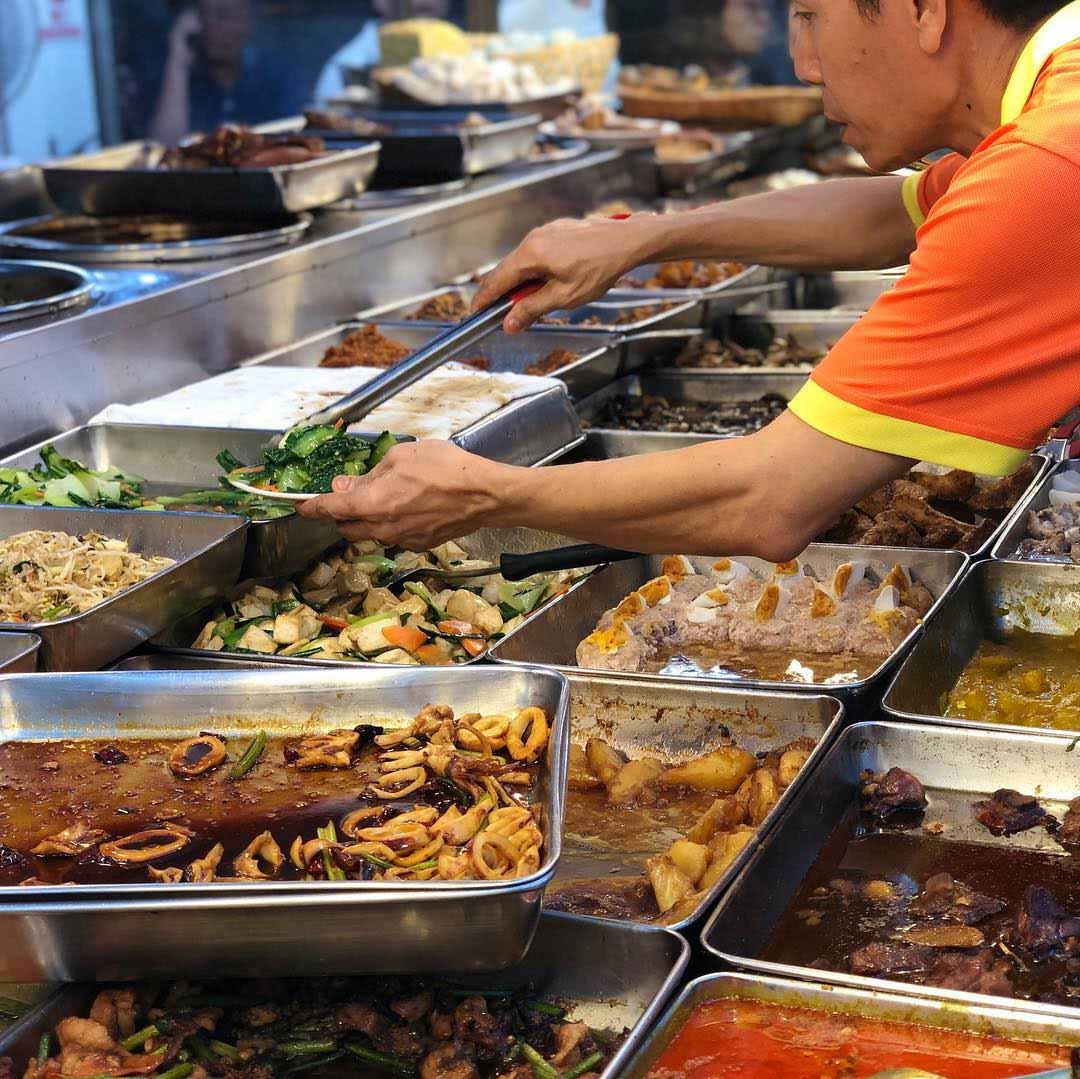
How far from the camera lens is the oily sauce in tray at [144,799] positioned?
5.73 ft

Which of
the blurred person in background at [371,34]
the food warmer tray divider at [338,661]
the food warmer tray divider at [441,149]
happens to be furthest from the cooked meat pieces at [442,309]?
the blurred person in background at [371,34]

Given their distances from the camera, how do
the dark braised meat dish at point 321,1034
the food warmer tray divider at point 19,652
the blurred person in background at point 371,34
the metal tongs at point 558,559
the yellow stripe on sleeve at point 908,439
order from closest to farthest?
the dark braised meat dish at point 321,1034 → the yellow stripe on sleeve at point 908,439 → the food warmer tray divider at point 19,652 → the metal tongs at point 558,559 → the blurred person in background at point 371,34

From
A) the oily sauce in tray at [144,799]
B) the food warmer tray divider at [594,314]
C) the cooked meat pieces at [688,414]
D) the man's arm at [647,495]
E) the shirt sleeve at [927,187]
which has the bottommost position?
the cooked meat pieces at [688,414]

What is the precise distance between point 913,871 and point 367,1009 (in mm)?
863

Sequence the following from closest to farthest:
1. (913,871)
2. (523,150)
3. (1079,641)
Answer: (913,871), (1079,641), (523,150)

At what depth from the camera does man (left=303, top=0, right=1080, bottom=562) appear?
174 centimetres

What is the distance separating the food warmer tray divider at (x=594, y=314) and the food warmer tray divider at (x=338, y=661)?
1010 millimetres

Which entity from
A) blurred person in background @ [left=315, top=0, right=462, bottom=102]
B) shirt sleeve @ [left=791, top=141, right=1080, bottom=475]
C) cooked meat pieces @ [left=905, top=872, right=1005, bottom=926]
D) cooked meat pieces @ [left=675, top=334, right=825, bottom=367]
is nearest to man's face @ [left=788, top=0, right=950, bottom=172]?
shirt sleeve @ [left=791, top=141, right=1080, bottom=475]

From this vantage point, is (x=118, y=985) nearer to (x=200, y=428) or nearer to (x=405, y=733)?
(x=405, y=733)

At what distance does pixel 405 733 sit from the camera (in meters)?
1.96

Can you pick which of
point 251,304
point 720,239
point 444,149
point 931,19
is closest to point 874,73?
point 931,19

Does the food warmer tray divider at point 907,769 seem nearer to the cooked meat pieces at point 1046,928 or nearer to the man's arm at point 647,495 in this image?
the cooked meat pieces at point 1046,928

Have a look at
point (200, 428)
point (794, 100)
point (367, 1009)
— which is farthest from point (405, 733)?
point (794, 100)

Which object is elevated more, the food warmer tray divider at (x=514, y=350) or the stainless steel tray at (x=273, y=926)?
the food warmer tray divider at (x=514, y=350)
